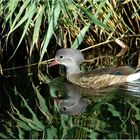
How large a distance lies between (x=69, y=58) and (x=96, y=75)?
1.45 feet

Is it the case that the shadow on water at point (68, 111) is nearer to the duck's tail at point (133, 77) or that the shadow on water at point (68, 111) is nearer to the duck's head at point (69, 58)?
the duck's tail at point (133, 77)

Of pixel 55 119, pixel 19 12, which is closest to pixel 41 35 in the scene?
pixel 19 12

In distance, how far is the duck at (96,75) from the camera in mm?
6938

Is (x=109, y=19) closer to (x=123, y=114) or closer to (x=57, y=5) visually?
(x=57, y=5)

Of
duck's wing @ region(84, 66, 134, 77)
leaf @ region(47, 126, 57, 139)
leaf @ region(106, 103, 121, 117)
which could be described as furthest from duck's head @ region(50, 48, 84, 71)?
leaf @ region(47, 126, 57, 139)

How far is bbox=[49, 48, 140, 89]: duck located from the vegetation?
161 mm

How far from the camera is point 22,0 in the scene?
676cm

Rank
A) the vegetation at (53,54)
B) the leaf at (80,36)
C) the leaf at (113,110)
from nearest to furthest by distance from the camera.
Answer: the vegetation at (53,54), the leaf at (113,110), the leaf at (80,36)

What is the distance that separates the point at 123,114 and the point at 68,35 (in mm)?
1991

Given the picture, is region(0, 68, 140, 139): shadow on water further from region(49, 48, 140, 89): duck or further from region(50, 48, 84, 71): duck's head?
region(50, 48, 84, 71): duck's head

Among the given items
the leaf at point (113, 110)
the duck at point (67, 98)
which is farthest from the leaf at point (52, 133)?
the leaf at point (113, 110)

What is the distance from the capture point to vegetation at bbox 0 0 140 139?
5629 mm

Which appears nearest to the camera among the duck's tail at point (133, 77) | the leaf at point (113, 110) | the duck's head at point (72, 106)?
the leaf at point (113, 110)

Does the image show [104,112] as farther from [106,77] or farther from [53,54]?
[53,54]
